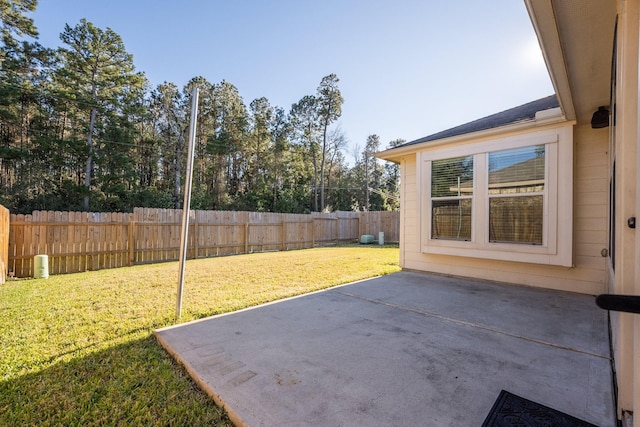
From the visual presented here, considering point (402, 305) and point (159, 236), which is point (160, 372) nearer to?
point (402, 305)

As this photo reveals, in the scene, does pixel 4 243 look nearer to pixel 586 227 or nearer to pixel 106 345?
pixel 106 345

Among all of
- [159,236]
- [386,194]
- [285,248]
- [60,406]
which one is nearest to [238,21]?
[159,236]

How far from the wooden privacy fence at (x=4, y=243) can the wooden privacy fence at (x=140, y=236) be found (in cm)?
25

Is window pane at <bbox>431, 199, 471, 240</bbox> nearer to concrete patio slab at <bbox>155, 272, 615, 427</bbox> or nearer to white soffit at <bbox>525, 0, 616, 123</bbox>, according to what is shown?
concrete patio slab at <bbox>155, 272, 615, 427</bbox>

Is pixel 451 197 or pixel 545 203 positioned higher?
pixel 451 197

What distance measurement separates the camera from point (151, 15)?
24.3ft

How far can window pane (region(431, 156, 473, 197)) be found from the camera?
4852 mm

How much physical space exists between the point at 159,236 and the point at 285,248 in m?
4.67

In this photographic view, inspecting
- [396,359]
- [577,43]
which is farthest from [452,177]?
[396,359]

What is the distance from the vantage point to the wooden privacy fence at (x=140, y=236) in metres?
5.99

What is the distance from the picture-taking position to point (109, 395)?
188 centimetres

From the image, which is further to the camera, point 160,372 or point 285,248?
point 285,248

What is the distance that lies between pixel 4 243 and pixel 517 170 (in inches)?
359

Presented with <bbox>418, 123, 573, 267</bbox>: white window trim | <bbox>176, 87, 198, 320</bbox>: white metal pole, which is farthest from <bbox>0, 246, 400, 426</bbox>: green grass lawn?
<bbox>418, 123, 573, 267</bbox>: white window trim
